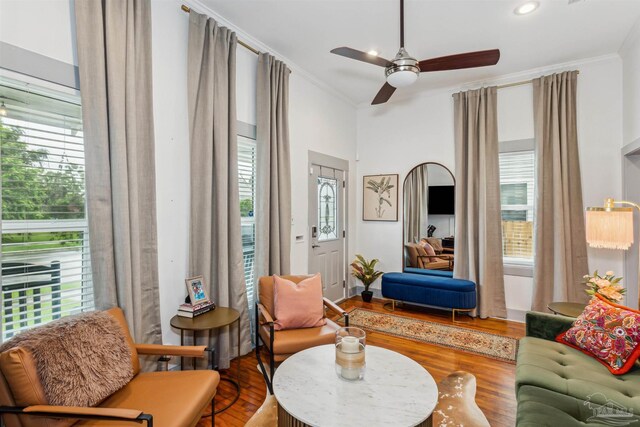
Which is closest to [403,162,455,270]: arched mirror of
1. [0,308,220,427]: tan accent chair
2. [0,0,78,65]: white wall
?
[0,308,220,427]: tan accent chair

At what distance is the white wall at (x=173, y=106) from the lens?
1.86 meters

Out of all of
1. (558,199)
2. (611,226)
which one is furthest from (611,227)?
(558,199)

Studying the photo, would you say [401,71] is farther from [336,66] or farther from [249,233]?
[249,233]

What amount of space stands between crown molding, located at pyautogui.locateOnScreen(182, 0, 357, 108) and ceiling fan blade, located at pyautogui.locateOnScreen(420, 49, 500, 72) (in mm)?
1761

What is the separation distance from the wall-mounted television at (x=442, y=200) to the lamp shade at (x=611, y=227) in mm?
1873

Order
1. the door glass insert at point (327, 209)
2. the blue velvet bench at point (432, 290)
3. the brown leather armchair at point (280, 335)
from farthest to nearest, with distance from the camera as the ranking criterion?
the door glass insert at point (327, 209) < the blue velvet bench at point (432, 290) < the brown leather armchair at point (280, 335)

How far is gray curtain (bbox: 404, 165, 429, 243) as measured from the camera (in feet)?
15.9

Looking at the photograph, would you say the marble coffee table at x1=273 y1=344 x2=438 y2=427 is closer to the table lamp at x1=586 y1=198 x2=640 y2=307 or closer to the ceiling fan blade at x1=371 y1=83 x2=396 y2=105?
the table lamp at x1=586 y1=198 x2=640 y2=307

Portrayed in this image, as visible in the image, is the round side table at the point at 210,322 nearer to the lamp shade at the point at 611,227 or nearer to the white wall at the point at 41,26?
the white wall at the point at 41,26

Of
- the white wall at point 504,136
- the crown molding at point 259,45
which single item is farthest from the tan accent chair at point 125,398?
the white wall at point 504,136

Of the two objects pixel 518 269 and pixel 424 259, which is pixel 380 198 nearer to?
pixel 424 259

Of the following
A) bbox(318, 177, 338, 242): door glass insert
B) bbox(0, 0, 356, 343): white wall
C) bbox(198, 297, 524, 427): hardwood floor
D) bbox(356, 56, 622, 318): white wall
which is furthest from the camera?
bbox(318, 177, 338, 242): door glass insert

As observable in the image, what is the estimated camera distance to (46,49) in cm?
189

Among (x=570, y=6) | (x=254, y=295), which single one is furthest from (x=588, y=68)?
(x=254, y=295)
